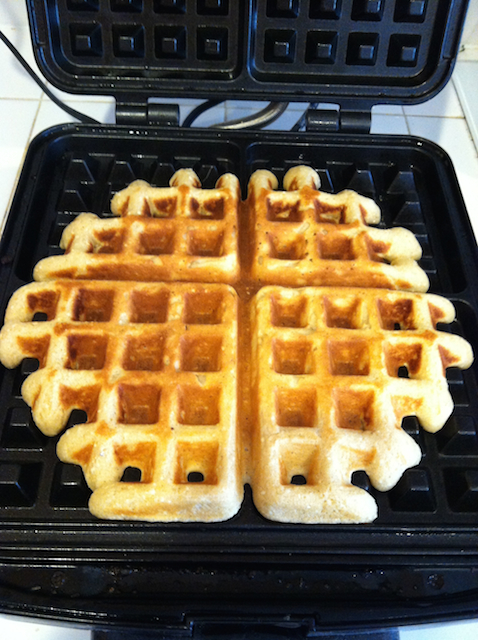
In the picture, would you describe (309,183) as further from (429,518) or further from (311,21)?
(429,518)

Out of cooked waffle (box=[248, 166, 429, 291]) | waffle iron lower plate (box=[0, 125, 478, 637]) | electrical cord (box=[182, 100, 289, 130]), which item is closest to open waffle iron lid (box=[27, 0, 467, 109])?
cooked waffle (box=[248, 166, 429, 291])

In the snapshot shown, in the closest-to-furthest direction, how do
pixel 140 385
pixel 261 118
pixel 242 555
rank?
1. pixel 242 555
2. pixel 140 385
3. pixel 261 118

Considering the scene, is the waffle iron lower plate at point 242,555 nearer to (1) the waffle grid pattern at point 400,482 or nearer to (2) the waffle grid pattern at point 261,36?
(1) the waffle grid pattern at point 400,482

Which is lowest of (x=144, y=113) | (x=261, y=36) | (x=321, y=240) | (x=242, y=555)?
(x=242, y=555)

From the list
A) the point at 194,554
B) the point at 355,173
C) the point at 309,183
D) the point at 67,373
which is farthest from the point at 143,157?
the point at 194,554

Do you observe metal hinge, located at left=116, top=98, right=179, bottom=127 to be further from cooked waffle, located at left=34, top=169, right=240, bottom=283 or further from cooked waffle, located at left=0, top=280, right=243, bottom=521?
cooked waffle, located at left=0, top=280, right=243, bottom=521

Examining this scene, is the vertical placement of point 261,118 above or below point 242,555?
above

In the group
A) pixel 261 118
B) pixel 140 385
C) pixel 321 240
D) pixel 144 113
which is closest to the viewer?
pixel 140 385

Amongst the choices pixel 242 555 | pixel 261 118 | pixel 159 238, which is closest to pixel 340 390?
pixel 242 555

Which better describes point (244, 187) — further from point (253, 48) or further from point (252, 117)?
point (252, 117)
